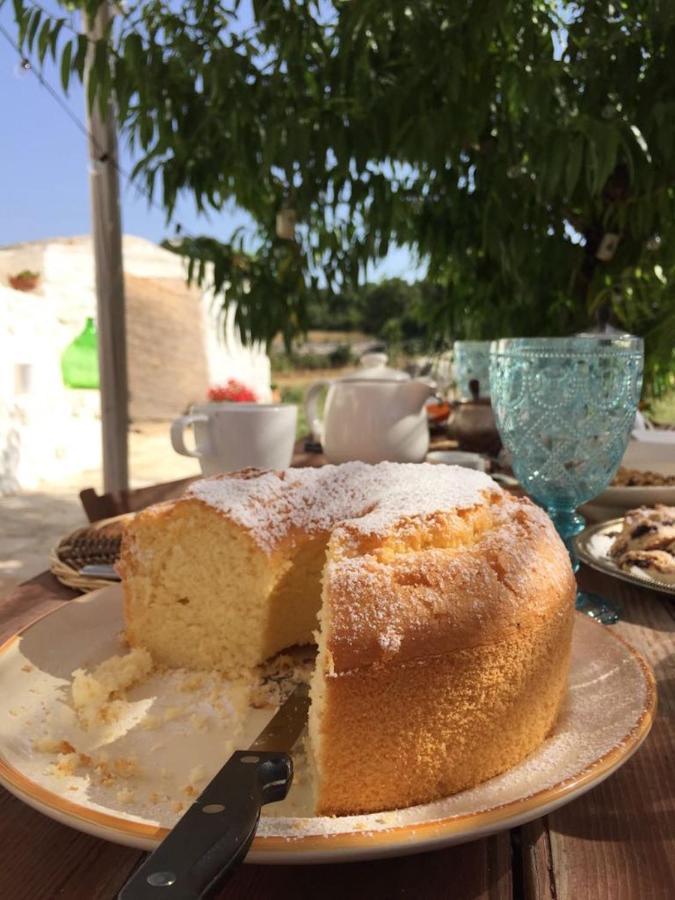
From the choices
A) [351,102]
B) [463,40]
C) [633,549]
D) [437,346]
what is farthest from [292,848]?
[437,346]

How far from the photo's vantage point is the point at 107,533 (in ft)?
3.98

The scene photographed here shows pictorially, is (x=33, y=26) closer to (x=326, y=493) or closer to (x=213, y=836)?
(x=326, y=493)

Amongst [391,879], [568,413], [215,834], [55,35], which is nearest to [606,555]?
[568,413]

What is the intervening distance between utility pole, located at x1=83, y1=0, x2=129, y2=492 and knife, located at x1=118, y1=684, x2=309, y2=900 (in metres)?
3.86

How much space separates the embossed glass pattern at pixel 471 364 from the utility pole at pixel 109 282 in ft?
6.74

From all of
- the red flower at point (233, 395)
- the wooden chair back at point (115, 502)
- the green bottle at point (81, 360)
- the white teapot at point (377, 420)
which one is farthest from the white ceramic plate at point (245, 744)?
the red flower at point (233, 395)

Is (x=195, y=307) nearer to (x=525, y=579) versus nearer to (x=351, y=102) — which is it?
(x=351, y=102)

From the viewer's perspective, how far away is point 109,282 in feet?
13.5

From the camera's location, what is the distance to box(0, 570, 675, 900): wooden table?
Answer: 0.48 metres

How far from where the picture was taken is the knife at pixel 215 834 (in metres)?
0.37

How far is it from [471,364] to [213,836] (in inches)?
106

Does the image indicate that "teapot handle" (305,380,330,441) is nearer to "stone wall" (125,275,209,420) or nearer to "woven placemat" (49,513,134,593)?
"woven placemat" (49,513,134,593)

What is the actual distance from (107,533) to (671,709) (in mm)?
866

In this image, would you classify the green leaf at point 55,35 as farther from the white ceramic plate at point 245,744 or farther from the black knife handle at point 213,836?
the black knife handle at point 213,836
